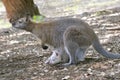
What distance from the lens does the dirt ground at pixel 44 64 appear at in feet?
19.7

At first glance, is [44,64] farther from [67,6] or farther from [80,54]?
[67,6]

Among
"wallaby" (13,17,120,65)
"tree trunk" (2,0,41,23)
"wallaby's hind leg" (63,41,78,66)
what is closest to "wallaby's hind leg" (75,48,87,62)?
"wallaby" (13,17,120,65)

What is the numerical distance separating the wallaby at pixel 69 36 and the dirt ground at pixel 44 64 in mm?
186

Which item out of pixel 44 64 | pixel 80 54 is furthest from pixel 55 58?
pixel 80 54

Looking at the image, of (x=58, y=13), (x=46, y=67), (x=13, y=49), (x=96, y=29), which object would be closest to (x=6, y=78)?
(x=46, y=67)

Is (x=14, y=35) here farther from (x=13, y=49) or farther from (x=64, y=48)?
(x=64, y=48)

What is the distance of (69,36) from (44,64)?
2.68 feet

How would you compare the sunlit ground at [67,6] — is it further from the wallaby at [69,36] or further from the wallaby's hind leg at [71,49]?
the wallaby's hind leg at [71,49]

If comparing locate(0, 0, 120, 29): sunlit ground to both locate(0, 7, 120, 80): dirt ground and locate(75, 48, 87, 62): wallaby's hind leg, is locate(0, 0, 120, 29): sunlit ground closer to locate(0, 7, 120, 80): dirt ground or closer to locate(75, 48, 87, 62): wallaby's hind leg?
locate(0, 7, 120, 80): dirt ground

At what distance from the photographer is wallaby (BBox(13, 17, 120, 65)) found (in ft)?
20.9

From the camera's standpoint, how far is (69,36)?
21.0 ft

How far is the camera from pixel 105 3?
15805 millimetres

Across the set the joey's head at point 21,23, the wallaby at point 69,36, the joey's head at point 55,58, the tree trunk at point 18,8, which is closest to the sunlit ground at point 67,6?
the tree trunk at point 18,8

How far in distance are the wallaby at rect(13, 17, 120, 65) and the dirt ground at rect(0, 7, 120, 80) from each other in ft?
0.61
